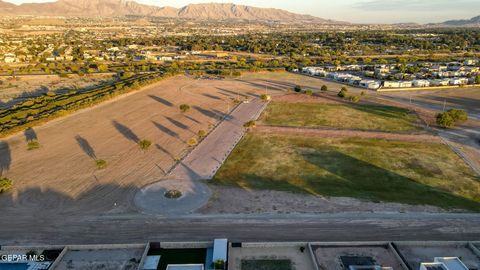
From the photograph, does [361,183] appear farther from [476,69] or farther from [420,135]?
[476,69]

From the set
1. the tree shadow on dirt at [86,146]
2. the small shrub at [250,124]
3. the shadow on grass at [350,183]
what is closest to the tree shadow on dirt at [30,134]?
the tree shadow on dirt at [86,146]

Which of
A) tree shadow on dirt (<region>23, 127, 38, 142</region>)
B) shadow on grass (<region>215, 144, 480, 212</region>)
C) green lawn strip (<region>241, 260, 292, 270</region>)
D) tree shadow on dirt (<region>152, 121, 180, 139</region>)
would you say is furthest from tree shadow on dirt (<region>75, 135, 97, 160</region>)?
green lawn strip (<region>241, 260, 292, 270</region>)

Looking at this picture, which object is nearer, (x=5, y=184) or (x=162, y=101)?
(x=5, y=184)

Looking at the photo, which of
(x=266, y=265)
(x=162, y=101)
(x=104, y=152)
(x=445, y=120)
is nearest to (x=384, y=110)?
(x=445, y=120)

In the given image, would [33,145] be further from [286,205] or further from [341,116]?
[341,116]

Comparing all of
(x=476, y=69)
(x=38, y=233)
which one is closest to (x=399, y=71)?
(x=476, y=69)
